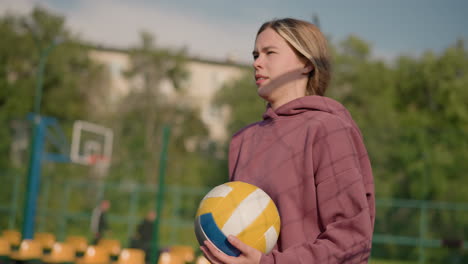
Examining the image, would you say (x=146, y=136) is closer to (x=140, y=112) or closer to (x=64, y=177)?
(x=64, y=177)

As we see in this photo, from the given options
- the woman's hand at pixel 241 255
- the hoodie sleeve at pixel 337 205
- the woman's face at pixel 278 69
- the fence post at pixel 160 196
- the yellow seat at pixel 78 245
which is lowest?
the yellow seat at pixel 78 245

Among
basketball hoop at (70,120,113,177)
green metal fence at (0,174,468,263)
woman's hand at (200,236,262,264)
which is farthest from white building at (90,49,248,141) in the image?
woman's hand at (200,236,262,264)

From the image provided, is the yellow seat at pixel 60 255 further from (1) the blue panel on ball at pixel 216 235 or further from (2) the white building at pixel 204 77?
(2) the white building at pixel 204 77

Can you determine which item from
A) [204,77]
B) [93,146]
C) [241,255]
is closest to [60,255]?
[241,255]

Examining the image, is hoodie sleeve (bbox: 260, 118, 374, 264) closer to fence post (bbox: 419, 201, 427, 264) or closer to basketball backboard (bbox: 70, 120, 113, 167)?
fence post (bbox: 419, 201, 427, 264)

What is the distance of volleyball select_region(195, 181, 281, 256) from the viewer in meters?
1.52

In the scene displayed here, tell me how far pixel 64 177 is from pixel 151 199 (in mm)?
2992

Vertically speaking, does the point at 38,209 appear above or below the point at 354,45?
below

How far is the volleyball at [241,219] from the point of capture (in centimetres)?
152

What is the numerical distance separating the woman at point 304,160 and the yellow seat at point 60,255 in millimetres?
6258

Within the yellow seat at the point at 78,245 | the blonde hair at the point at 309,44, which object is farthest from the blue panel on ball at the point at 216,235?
the yellow seat at the point at 78,245

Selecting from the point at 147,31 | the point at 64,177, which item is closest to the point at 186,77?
the point at 147,31

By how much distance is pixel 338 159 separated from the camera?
4.87 ft

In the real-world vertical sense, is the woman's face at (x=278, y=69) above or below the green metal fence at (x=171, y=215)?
above
